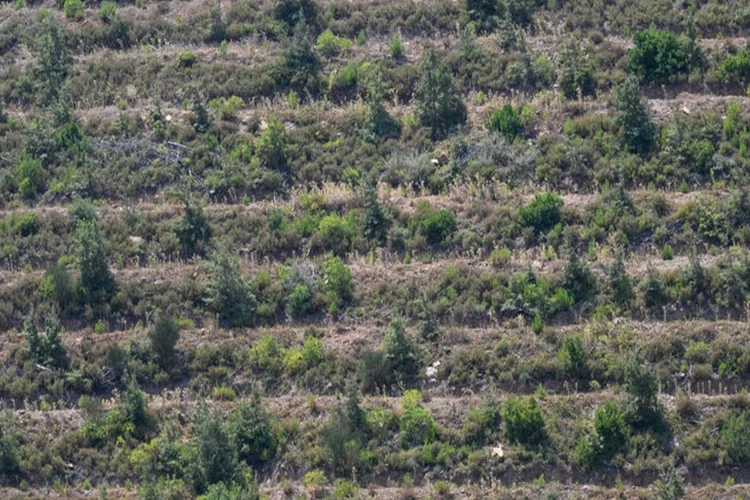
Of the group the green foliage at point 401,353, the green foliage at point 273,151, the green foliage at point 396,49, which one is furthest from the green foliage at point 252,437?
the green foliage at point 396,49

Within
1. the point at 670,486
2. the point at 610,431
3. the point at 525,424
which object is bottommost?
the point at 670,486

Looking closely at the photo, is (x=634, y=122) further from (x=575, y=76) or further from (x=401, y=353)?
(x=401, y=353)

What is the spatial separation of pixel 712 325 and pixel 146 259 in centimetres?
1287

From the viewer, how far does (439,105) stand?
41.3m

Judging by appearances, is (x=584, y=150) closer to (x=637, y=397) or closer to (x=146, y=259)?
(x=637, y=397)

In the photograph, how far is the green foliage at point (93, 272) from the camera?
124ft

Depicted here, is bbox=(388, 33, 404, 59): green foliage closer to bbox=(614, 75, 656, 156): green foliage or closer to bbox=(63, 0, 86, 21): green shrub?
bbox=(614, 75, 656, 156): green foliage

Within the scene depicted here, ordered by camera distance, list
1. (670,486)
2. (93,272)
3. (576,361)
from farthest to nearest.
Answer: (93,272)
(576,361)
(670,486)

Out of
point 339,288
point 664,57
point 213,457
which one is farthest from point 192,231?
point 664,57

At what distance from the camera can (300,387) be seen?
3566 centimetres

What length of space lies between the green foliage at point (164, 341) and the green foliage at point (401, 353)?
15.3 ft

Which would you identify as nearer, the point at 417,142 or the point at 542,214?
the point at 542,214

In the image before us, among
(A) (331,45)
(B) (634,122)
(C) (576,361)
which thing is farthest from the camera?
(A) (331,45)

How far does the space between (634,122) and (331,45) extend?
856 centimetres
